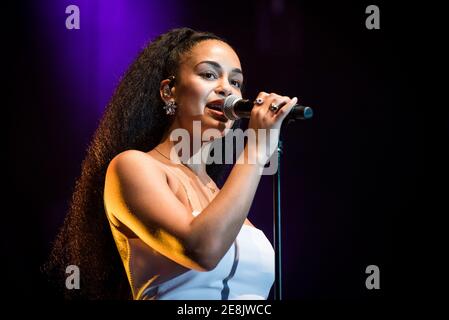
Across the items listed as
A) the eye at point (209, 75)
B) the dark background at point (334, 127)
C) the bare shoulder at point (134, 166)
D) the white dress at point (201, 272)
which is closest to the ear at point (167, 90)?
the eye at point (209, 75)

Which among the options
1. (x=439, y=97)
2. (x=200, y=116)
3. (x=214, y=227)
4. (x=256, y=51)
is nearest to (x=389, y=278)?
(x=439, y=97)

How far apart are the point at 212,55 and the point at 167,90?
0.62 ft

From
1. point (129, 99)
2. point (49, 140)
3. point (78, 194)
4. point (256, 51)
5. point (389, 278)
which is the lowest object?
point (389, 278)

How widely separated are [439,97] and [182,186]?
1.69m

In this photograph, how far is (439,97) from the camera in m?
2.91

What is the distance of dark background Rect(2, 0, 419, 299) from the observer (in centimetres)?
283

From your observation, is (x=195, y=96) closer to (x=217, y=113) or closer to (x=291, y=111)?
(x=217, y=113)

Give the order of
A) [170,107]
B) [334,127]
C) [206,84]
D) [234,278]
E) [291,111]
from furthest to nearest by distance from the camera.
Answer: [334,127]
[170,107]
[206,84]
[234,278]
[291,111]

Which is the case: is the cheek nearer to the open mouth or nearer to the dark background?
the open mouth

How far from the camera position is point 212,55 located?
1.88 m

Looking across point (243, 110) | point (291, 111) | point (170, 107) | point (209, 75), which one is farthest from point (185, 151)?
point (291, 111)
